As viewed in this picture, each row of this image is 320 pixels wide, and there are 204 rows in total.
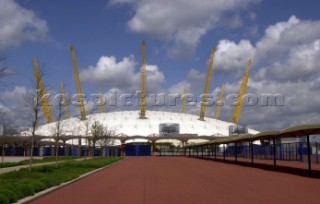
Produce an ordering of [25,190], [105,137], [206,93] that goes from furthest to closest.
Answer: [206,93] < [105,137] < [25,190]

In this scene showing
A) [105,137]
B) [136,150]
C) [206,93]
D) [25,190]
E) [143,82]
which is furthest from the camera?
[206,93]

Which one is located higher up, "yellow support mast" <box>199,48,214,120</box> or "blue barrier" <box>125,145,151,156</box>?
"yellow support mast" <box>199,48,214,120</box>

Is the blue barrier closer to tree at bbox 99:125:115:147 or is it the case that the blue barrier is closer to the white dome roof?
tree at bbox 99:125:115:147

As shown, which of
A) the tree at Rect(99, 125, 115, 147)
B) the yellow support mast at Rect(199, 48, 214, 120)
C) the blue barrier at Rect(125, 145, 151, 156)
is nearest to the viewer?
the tree at Rect(99, 125, 115, 147)

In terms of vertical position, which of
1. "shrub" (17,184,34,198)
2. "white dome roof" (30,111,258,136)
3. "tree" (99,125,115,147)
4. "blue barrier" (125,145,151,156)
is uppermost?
"white dome roof" (30,111,258,136)

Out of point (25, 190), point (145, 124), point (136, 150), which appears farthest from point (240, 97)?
point (25, 190)

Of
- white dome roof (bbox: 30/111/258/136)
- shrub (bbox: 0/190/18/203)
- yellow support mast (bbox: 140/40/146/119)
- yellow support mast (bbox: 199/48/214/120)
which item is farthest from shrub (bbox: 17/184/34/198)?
yellow support mast (bbox: 199/48/214/120)

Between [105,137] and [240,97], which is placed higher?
[240,97]

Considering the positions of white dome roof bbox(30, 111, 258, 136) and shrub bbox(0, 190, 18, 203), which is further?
white dome roof bbox(30, 111, 258, 136)

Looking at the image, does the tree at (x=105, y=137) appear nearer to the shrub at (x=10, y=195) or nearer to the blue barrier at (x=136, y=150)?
the blue barrier at (x=136, y=150)

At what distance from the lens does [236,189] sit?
1527cm

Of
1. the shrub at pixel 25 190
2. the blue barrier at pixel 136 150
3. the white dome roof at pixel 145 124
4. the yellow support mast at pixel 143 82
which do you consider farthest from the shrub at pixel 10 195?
the yellow support mast at pixel 143 82

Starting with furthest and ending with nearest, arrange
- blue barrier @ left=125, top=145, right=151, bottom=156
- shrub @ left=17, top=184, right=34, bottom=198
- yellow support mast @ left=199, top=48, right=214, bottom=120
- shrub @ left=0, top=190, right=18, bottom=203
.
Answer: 1. yellow support mast @ left=199, top=48, right=214, bottom=120
2. blue barrier @ left=125, top=145, right=151, bottom=156
3. shrub @ left=17, top=184, right=34, bottom=198
4. shrub @ left=0, top=190, right=18, bottom=203

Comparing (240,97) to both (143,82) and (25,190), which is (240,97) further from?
(25,190)
